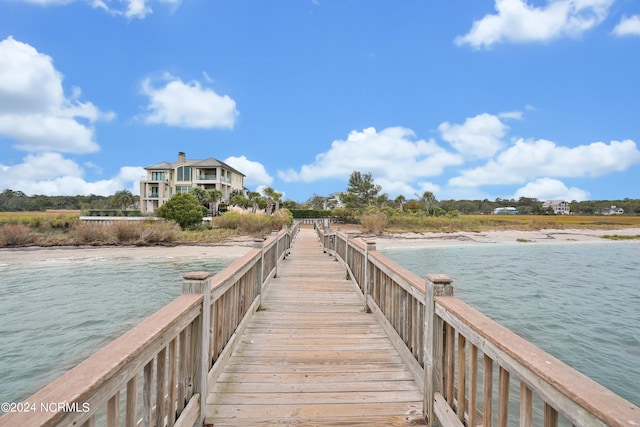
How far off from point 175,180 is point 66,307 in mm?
34515

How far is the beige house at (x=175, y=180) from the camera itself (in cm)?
3922

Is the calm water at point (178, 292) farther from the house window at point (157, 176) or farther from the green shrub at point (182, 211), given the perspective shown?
the house window at point (157, 176)

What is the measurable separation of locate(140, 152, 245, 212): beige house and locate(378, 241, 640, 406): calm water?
2790cm

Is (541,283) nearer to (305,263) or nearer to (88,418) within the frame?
(305,263)

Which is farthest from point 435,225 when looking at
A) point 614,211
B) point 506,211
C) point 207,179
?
point 614,211

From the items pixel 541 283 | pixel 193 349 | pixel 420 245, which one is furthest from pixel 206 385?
pixel 420 245

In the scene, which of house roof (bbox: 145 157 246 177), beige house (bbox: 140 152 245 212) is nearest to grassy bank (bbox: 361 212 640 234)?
beige house (bbox: 140 152 245 212)

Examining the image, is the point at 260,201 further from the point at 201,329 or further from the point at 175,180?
the point at 201,329

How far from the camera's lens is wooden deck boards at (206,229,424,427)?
242cm

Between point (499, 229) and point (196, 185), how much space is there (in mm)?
34527

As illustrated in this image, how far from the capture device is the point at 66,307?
8.16m

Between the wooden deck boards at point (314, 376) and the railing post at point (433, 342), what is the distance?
6.4 inches

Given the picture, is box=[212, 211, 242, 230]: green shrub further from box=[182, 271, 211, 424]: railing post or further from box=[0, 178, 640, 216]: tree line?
box=[182, 271, 211, 424]: railing post

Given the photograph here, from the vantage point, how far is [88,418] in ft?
3.63
